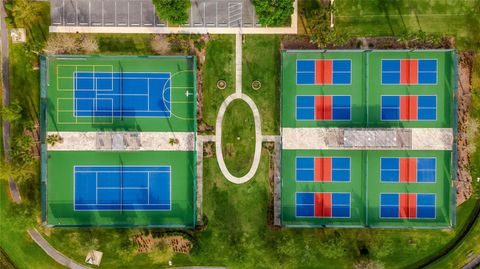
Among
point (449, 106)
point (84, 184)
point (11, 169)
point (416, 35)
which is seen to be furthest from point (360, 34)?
point (11, 169)

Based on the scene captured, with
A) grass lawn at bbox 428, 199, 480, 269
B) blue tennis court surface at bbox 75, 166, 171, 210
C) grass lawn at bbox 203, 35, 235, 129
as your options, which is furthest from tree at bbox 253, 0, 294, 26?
grass lawn at bbox 428, 199, 480, 269

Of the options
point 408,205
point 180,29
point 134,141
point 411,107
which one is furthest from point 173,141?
point 408,205

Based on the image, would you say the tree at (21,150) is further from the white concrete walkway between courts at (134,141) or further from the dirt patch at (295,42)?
the dirt patch at (295,42)

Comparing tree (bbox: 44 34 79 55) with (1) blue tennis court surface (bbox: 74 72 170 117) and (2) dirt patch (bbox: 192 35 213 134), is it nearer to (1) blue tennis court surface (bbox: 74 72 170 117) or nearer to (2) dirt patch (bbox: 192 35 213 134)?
(1) blue tennis court surface (bbox: 74 72 170 117)

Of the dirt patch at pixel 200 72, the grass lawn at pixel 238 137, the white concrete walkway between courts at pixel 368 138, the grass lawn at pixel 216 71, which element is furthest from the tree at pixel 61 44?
the white concrete walkway between courts at pixel 368 138

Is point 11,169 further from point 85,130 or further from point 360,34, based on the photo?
point 360,34
